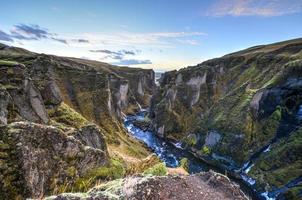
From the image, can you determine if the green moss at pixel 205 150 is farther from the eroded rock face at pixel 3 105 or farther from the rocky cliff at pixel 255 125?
the eroded rock face at pixel 3 105

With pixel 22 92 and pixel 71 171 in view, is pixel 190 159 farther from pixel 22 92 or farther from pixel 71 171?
pixel 71 171

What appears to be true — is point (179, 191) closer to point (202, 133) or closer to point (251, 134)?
point (251, 134)

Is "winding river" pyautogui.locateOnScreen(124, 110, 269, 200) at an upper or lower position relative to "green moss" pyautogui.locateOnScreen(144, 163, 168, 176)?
lower

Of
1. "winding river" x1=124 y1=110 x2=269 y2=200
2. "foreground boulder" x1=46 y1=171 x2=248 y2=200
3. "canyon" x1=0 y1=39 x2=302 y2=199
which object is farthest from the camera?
"winding river" x1=124 y1=110 x2=269 y2=200

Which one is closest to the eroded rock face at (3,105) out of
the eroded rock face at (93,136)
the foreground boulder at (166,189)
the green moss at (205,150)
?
the eroded rock face at (93,136)

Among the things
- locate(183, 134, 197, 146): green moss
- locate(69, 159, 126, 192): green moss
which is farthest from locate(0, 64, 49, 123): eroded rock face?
locate(183, 134, 197, 146): green moss

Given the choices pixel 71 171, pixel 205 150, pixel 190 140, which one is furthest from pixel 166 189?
pixel 190 140

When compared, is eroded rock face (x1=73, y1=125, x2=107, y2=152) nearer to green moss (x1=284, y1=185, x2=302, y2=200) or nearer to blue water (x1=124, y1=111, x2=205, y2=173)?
blue water (x1=124, y1=111, x2=205, y2=173)
